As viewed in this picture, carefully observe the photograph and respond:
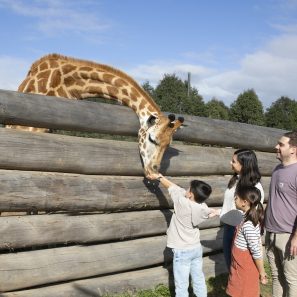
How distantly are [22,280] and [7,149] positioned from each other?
126cm

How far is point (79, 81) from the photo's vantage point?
6.31 metres

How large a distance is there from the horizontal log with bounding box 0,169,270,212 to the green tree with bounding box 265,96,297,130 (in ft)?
82.7

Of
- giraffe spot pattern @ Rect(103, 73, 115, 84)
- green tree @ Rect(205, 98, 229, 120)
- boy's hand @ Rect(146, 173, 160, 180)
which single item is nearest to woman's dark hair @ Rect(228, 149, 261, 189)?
boy's hand @ Rect(146, 173, 160, 180)

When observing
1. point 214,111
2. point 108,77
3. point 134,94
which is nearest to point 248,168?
point 134,94

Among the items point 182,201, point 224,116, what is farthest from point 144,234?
point 224,116

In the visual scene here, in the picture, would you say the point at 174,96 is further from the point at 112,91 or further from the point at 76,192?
the point at 76,192

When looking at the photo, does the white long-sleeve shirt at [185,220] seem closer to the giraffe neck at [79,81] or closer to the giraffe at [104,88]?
the giraffe at [104,88]

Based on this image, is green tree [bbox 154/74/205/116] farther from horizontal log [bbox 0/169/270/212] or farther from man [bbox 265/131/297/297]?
man [bbox 265/131/297/297]

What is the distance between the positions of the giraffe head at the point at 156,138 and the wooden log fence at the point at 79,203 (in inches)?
9.1

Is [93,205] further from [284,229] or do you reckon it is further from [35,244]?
[284,229]

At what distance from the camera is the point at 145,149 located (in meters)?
5.47

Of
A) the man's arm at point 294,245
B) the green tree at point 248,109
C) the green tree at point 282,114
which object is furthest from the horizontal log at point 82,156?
the green tree at point 282,114

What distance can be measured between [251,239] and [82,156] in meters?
1.90

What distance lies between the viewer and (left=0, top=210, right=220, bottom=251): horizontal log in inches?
177
